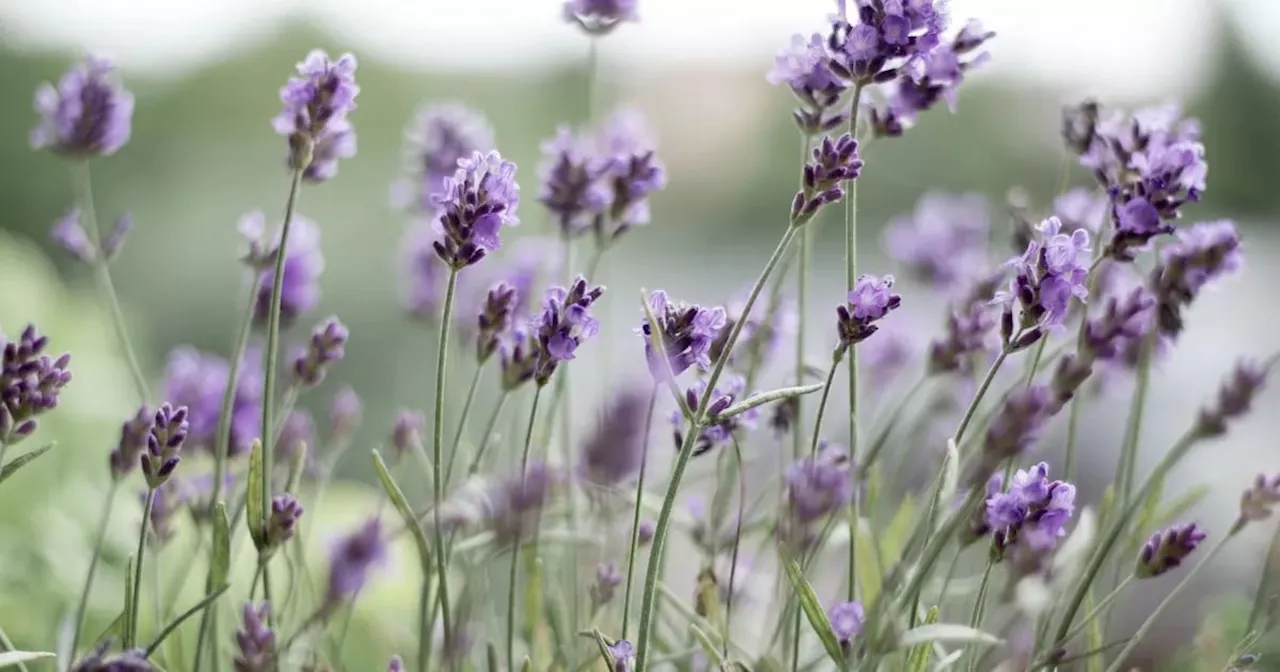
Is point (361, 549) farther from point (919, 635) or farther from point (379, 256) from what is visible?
point (379, 256)

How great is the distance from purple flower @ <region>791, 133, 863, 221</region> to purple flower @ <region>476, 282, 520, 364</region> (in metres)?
0.16

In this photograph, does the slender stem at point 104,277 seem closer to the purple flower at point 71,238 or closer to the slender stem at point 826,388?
the purple flower at point 71,238

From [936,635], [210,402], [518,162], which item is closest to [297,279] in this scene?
[210,402]

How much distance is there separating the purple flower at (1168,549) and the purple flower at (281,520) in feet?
1.37

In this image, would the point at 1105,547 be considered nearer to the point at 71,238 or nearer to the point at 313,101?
the point at 313,101

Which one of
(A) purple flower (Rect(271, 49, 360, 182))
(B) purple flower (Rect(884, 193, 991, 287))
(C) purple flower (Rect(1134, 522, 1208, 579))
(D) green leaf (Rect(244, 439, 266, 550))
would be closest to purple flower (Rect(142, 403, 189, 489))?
(D) green leaf (Rect(244, 439, 266, 550))

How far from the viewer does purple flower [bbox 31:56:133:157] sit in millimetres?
808

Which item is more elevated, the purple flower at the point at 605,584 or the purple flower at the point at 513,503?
the purple flower at the point at 513,503

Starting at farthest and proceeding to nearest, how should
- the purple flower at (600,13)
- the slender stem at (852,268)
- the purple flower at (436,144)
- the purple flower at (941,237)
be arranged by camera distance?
the purple flower at (941,237) < the purple flower at (436,144) < the purple flower at (600,13) < the slender stem at (852,268)

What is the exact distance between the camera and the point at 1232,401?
0.64 m

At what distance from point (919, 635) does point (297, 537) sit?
0.39 meters

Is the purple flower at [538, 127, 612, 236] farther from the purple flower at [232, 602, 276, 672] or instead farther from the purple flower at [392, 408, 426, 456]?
the purple flower at [232, 602, 276, 672]

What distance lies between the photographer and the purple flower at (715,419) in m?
0.55

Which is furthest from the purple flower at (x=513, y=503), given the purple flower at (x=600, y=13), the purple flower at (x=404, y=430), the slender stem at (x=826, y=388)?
the purple flower at (x=600, y=13)
